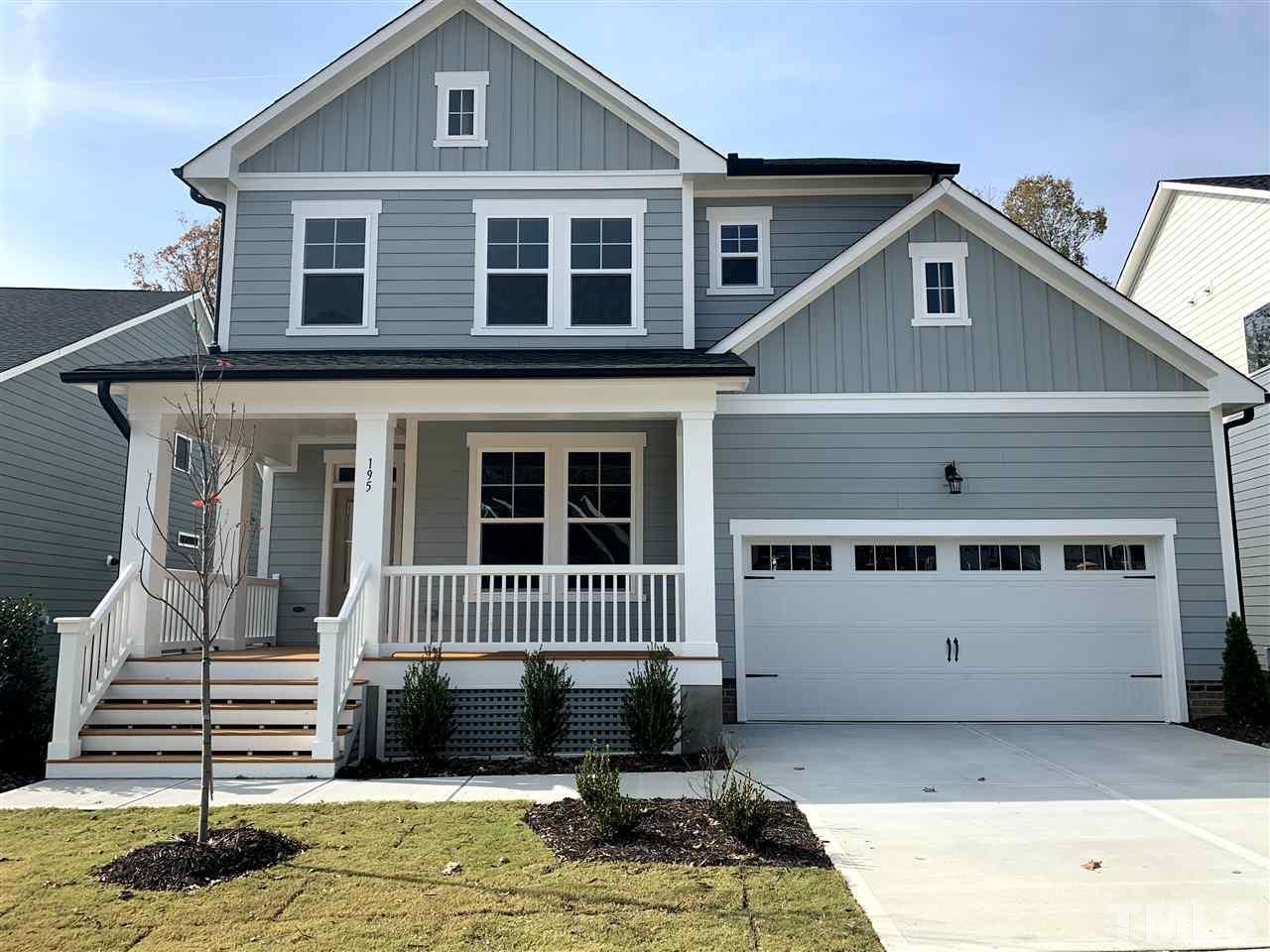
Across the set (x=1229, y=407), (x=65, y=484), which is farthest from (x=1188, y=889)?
(x=65, y=484)

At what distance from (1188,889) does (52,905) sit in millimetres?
5764

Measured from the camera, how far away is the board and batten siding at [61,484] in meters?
12.2

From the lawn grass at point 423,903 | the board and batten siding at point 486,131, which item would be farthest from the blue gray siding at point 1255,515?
the lawn grass at point 423,903

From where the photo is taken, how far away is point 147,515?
8828 millimetres

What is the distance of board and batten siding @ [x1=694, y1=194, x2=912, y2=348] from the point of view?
38.9 feet

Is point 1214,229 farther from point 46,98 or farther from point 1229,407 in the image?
point 46,98

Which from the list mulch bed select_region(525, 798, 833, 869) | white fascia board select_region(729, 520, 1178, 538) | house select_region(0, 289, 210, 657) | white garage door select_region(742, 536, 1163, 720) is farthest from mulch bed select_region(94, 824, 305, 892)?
house select_region(0, 289, 210, 657)

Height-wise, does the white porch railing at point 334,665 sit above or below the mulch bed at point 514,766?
above

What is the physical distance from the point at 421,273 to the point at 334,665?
531cm

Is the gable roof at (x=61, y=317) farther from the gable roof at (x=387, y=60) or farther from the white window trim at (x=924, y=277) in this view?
the white window trim at (x=924, y=277)

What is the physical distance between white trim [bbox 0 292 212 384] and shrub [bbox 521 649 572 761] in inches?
231

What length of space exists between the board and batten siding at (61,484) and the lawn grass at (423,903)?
838 centimetres

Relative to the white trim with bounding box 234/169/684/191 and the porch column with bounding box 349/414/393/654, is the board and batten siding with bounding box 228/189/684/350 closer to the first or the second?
the white trim with bounding box 234/169/684/191

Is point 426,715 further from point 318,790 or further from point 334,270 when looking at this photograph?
point 334,270
